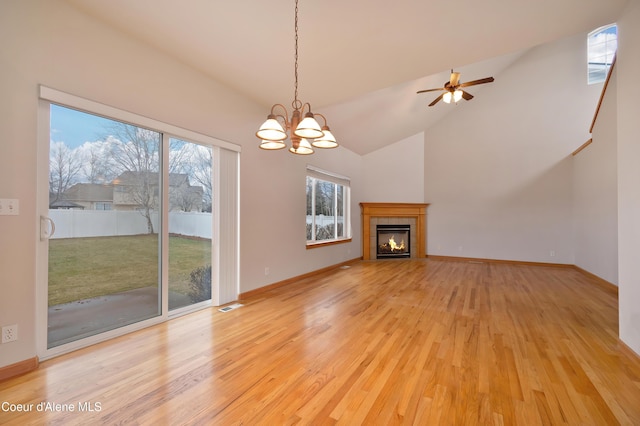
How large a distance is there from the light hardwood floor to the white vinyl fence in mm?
990

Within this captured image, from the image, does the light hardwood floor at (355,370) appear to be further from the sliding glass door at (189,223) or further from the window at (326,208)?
the window at (326,208)

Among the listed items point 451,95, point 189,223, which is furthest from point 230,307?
point 451,95

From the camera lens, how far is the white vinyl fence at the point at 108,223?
235 cm

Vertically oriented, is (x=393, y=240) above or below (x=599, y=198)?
below

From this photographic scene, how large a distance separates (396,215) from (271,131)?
608cm

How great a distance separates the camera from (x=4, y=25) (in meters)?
1.93

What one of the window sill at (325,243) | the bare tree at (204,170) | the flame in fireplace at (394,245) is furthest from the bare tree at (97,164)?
the flame in fireplace at (394,245)

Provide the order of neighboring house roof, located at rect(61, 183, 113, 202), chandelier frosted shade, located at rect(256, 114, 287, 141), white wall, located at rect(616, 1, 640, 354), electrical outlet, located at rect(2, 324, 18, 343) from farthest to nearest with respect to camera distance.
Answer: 1. neighboring house roof, located at rect(61, 183, 113, 202)
2. white wall, located at rect(616, 1, 640, 354)
3. chandelier frosted shade, located at rect(256, 114, 287, 141)
4. electrical outlet, located at rect(2, 324, 18, 343)

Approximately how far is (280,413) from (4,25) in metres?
3.15

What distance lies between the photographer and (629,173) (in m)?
2.35

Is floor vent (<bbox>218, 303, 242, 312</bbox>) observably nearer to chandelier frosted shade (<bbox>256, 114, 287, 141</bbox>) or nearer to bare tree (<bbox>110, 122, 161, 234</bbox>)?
bare tree (<bbox>110, 122, 161, 234</bbox>)

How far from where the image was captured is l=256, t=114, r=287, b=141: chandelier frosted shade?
2133 mm

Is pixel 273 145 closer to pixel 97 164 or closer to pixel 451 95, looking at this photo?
pixel 97 164

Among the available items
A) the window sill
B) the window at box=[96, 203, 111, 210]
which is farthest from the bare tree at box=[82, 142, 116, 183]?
the window sill
